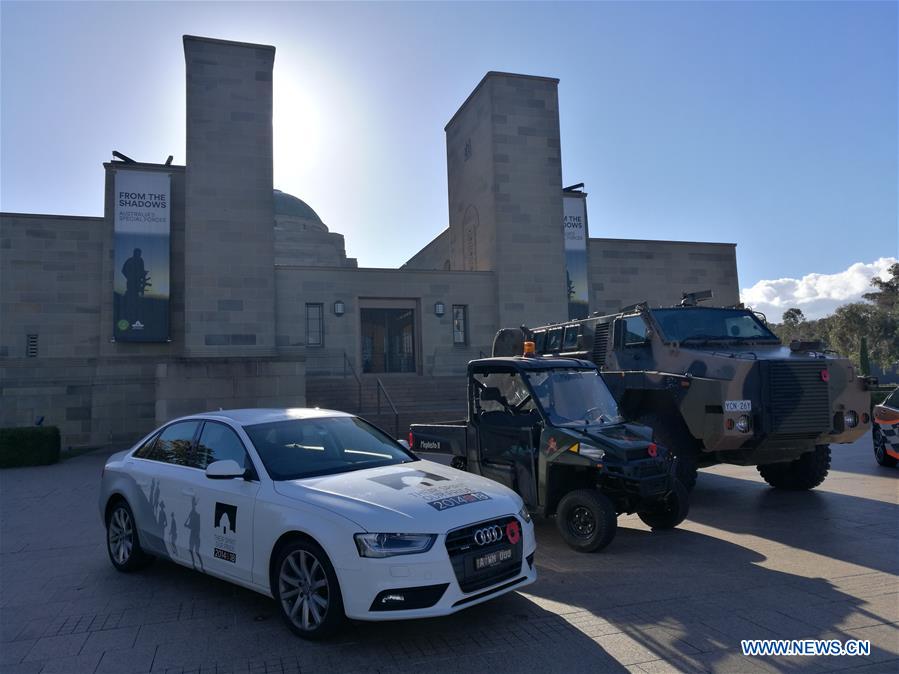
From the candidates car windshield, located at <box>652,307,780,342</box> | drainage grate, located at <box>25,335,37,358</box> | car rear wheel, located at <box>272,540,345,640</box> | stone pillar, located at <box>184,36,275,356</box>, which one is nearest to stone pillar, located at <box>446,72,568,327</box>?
stone pillar, located at <box>184,36,275,356</box>

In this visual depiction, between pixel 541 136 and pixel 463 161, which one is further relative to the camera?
pixel 463 161

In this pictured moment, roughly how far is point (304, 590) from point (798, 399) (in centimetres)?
665

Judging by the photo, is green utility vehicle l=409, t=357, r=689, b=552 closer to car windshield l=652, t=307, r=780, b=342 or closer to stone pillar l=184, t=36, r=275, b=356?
car windshield l=652, t=307, r=780, b=342

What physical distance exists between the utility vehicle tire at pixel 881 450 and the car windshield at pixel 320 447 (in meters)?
10.0

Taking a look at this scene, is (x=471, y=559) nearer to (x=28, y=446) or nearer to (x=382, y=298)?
(x=28, y=446)

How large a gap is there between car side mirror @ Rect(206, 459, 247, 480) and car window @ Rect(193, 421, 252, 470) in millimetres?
212

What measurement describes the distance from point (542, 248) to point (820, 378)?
15.8 m

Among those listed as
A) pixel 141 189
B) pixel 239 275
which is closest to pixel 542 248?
pixel 239 275

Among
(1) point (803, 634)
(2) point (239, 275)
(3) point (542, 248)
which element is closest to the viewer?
(1) point (803, 634)

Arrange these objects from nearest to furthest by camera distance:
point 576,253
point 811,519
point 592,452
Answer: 1. point 592,452
2. point 811,519
3. point 576,253

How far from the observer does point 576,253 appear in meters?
25.5

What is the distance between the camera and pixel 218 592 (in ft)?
17.7

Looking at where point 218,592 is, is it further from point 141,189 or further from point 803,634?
point 141,189

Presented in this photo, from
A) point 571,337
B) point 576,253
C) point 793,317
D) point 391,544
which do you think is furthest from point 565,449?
point 793,317
